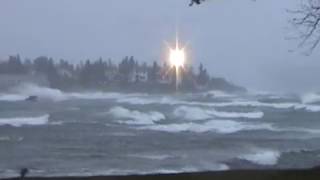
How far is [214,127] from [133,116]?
2138mm

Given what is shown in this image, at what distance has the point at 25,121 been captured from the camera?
1480cm

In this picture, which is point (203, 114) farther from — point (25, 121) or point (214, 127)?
point (25, 121)

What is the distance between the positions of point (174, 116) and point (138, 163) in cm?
380

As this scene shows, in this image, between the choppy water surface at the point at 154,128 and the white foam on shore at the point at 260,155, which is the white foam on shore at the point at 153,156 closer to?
the choppy water surface at the point at 154,128

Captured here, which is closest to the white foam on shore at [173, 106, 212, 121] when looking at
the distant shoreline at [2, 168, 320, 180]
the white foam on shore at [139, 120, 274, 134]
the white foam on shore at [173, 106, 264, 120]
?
the white foam on shore at [173, 106, 264, 120]

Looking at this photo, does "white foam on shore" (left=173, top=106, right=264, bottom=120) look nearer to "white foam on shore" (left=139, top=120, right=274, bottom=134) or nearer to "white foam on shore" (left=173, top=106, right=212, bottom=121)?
"white foam on shore" (left=173, top=106, right=212, bottom=121)

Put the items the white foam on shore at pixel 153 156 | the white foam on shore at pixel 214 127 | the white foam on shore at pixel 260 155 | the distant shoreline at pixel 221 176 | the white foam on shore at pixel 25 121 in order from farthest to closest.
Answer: the white foam on shore at pixel 214 127 → the white foam on shore at pixel 25 121 → the white foam on shore at pixel 153 156 → the white foam on shore at pixel 260 155 → the distant shoreline at pixel 221 176

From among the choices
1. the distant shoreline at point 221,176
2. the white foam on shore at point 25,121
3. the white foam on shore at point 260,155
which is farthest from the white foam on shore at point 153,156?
the distant shoreline at point 221,176

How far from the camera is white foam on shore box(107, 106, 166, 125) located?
15.1 m

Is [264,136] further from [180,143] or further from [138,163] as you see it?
[138,163]

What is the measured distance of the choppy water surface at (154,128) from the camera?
507 inches

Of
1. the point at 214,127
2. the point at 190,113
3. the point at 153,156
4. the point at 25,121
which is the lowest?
the point at 153,156

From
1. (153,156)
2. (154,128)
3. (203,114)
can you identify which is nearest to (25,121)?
(154,128)

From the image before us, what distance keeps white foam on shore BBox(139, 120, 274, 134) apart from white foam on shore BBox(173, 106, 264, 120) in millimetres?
180
